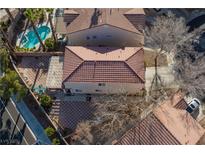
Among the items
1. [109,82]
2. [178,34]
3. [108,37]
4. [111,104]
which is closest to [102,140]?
[111,104]

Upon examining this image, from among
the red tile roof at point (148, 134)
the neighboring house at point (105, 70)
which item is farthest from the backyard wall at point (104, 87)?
the red tile roof at point (148, 134)

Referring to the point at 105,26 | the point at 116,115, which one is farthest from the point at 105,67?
the point at 116,115

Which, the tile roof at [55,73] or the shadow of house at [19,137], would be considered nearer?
the shadow of house at [19,137]

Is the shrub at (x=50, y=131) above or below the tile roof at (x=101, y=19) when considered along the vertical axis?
below

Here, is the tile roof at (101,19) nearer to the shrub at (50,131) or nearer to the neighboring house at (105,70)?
the neighboring house at (105,70)

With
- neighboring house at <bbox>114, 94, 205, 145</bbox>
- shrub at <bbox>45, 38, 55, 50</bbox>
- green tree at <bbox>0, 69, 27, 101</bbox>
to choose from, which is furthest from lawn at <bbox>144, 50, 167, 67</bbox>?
green tree at <bbox>0, 69, 27, 101</bbox>

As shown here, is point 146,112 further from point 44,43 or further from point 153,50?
point 44,43
